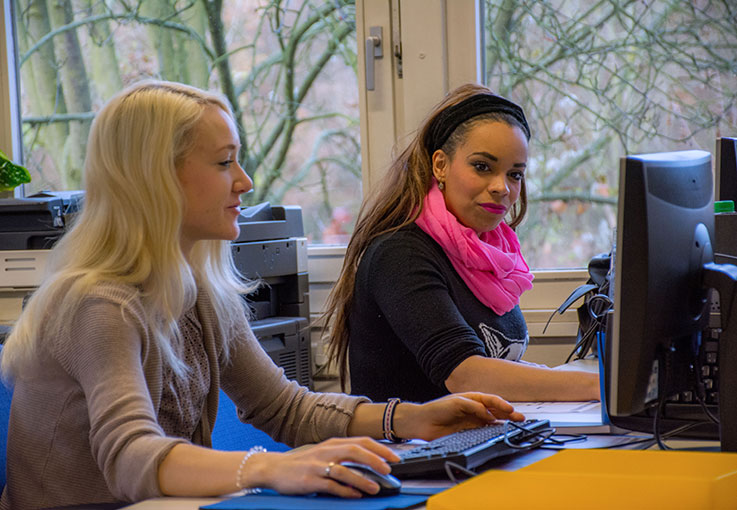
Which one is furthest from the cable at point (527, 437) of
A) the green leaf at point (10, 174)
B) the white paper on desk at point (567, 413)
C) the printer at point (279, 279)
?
the green leaf at point (10, 174)

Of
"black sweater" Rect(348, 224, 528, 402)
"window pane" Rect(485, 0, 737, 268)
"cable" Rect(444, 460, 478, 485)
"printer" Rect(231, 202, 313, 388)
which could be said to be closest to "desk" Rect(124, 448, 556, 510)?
"cable" Rect(444, 460, 478, 485)

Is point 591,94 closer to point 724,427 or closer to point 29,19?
point 724,427

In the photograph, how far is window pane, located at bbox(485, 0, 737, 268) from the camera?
2.47 meters

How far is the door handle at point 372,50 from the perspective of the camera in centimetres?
263

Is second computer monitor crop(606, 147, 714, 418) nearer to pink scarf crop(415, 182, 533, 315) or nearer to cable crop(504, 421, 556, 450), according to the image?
cable crop(504, 421, 556, 450)

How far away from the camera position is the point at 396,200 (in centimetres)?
189

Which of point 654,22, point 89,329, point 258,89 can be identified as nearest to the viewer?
point 89,329

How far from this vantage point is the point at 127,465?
1.04m

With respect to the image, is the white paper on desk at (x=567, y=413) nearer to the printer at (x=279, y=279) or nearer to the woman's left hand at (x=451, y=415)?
the woman's left hand at (x=451, y=415)

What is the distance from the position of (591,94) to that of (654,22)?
261 mm

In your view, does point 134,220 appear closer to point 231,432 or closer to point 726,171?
point 231,432

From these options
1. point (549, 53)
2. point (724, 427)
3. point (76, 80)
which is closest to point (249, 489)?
point (724, 427)

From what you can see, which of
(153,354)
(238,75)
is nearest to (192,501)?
(153,354)

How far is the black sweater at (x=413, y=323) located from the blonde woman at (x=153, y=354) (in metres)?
0.23
